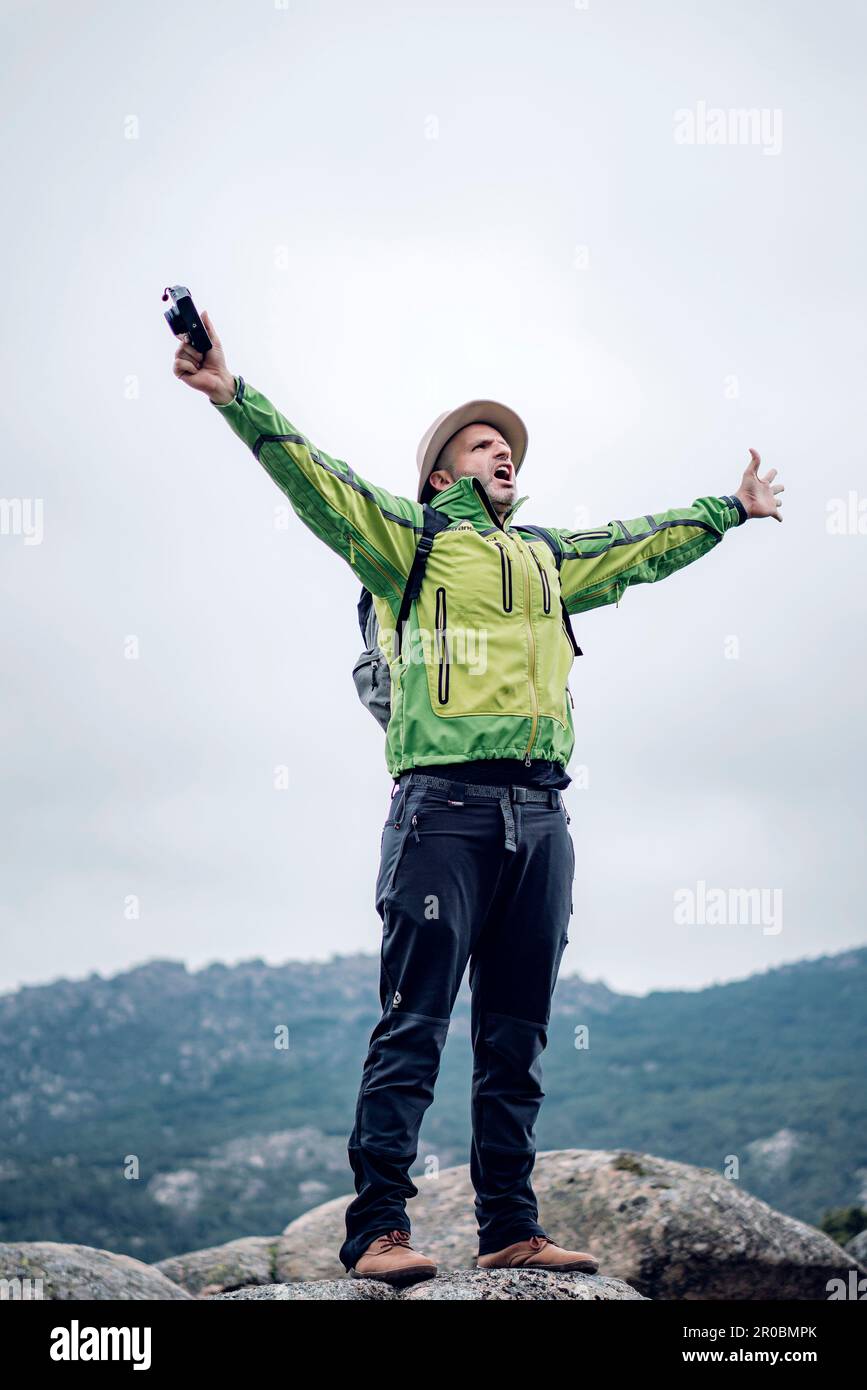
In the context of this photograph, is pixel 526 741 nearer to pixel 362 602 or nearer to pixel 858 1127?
pixel 362 602

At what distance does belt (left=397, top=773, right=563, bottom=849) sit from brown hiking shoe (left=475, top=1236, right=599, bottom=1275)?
1.63 m

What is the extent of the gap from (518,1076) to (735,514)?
295 centimetres

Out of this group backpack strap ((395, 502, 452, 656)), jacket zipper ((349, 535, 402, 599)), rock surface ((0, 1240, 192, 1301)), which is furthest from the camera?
rock surface ((0, 1240, 192, 1301))

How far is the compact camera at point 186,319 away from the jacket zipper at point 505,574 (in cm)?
145

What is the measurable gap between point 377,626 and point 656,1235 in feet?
12.8

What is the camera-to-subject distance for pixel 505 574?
5.04m

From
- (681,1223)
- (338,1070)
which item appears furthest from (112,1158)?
(681,1223)

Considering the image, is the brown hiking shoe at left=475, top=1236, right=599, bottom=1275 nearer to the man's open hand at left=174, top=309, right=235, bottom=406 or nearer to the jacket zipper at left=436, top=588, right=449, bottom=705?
the jacket zipper at left=436, top=588, right=449, bottom=705

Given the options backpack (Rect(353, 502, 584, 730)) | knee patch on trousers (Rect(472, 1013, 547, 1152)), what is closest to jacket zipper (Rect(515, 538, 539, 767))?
backpack (Rect(353, 502, 584, 730))

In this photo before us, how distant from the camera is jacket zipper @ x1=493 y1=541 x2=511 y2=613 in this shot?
4992mm

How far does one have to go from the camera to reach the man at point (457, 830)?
4578 millimetres

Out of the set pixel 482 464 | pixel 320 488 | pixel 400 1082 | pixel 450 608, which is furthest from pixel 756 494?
pixel 400 1082
